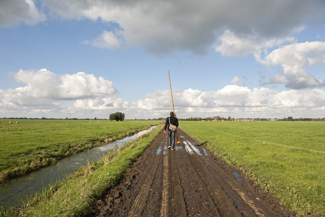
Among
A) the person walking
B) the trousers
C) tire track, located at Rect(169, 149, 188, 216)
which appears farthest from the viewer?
the trousers

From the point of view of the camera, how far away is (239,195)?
18.6 ft

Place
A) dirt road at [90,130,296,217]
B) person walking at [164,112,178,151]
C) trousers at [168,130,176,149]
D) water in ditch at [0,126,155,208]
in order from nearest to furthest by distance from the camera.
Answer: dirt road at [90,130,296,217], water in ditch at [0,126,155,208], person walking at [164,112,178,151], trousers at [168,130,176,149]

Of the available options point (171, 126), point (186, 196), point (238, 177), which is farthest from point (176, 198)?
point (171, 126)

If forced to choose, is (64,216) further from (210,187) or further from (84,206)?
(210,187)

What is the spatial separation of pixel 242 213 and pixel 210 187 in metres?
1.83

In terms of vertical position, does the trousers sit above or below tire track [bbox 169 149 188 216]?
above

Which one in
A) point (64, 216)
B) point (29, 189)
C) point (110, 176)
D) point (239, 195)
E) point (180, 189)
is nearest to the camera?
point (64, 216)

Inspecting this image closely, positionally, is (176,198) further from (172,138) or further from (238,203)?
(172,138)

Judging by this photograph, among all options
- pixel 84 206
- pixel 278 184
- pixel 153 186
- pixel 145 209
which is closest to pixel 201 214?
pixel 145 209

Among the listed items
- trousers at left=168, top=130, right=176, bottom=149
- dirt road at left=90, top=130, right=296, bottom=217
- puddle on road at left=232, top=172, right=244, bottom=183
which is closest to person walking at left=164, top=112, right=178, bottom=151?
trousers at left=168, top=130, right=176, bottom=149

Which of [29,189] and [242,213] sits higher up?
[242,213]

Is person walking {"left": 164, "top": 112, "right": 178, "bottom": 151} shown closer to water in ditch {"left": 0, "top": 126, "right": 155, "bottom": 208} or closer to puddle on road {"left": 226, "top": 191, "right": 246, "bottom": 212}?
water in ditch {"left": 0, "top": 126, "right": 155, "bottom": 208}

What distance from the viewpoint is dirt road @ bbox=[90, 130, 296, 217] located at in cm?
461

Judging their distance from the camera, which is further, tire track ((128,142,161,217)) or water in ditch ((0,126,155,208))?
water in ditch ((0,126,155,208))
